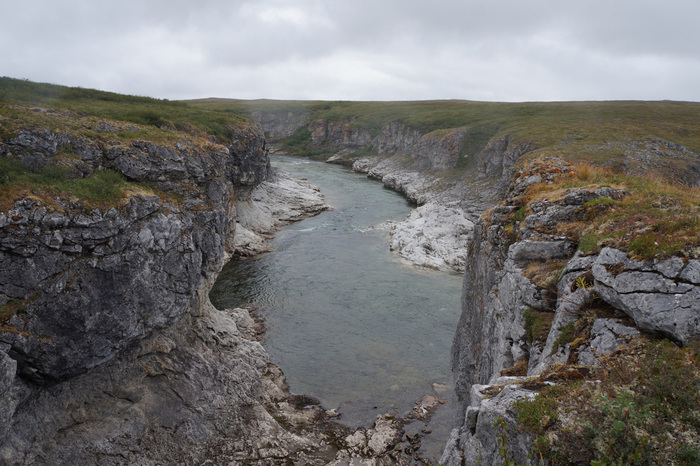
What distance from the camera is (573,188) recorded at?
14.7m

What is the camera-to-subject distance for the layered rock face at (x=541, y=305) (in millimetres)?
7793

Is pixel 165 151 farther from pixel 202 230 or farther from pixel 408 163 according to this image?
pixel 408 163

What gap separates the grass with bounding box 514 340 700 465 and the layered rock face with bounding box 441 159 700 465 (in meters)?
→ 0.47

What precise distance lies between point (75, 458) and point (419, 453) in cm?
1377

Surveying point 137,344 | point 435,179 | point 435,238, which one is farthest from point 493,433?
point 435,179

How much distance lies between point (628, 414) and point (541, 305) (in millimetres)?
5778

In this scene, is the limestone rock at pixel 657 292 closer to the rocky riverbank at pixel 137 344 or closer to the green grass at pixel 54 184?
the rocky riverbank at pixel 137 344

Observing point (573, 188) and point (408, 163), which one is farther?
point (408, 163)

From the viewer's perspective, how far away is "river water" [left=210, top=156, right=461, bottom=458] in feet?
77.7

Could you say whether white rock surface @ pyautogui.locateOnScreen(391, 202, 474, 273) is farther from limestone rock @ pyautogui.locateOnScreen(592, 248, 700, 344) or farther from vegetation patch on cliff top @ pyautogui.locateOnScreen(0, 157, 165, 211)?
limestone rock @ pyautogui.locateOnScreen(592, 248, 700, 344)

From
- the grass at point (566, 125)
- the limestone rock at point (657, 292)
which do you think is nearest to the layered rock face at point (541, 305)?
the limestone rock at point (657, 292)

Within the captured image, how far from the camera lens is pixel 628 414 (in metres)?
6.24

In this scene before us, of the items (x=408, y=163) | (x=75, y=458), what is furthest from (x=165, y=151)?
(x=408, y=163)

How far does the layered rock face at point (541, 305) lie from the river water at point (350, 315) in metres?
6.53
